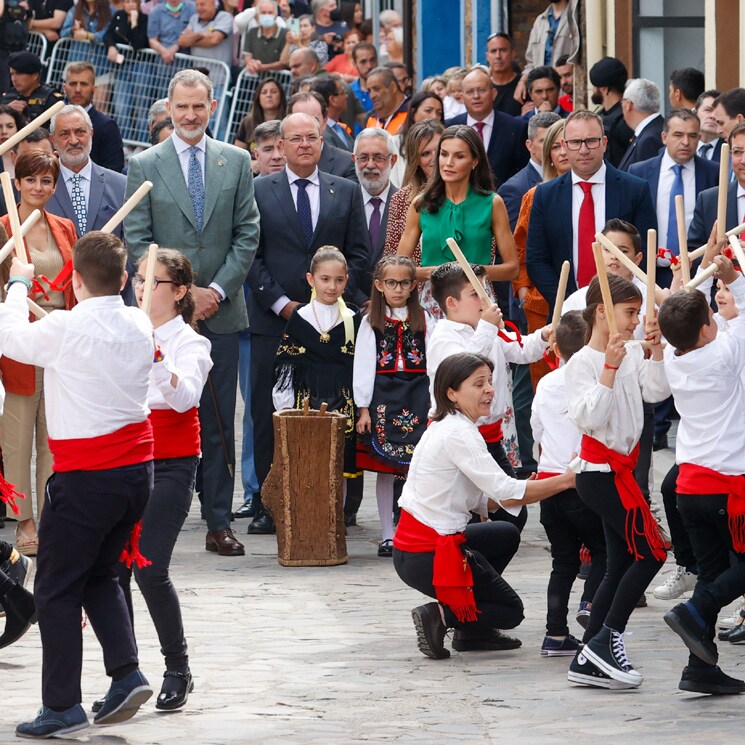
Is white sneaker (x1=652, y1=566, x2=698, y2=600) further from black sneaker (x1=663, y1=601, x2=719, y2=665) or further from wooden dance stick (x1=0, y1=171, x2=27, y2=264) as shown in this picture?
wooden dance stick (x1=0, y1=171, x2=27, y2=264)

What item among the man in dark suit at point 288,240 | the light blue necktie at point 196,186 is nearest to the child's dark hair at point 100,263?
the light blue necktie at point 196,186

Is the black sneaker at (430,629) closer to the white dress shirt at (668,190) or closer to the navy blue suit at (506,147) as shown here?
the white dress shirt at (668,190)

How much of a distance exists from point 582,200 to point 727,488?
3465mm

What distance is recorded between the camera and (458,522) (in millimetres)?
7160

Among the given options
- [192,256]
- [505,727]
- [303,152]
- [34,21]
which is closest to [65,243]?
[192,256]

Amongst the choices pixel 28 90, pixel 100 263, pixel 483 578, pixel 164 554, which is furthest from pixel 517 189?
pixel 100 263

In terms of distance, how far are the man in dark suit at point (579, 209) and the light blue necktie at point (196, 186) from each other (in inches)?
71.6

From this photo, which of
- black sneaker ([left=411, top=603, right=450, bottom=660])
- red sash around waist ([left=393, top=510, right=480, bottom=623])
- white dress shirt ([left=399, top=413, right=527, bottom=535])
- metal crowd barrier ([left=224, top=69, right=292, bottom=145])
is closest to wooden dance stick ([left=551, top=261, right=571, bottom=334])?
white dress shirt ([left=399, top=413, right=527, bottom=535])

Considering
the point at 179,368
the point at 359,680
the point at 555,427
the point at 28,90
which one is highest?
the point at 28,90

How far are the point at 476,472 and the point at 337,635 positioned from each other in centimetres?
103

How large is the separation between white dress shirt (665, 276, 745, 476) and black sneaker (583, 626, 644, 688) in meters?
0.72

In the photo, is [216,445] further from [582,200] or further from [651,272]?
[651,272]

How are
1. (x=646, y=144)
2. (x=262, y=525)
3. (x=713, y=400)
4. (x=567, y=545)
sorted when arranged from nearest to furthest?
(x=713, y=400) → (x=567, y=545) → (x=262, y=525) → (x=646, y=144)

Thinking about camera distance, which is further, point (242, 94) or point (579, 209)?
point (242, 94)
